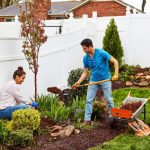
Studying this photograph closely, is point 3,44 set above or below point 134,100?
above

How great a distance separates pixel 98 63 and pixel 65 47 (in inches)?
181

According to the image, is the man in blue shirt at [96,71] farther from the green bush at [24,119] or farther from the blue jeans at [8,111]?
the green bush at [24,119]

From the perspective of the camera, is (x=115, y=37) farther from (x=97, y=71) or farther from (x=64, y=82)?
(x=97, y=71)

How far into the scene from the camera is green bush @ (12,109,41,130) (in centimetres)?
862

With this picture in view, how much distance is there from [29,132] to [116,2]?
34587 mm

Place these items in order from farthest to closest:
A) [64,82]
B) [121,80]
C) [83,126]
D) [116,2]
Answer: [116,2], [121,80], [64,82], [83,126]

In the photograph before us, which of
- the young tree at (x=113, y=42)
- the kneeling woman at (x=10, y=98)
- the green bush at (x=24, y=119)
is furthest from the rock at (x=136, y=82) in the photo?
the green bush at (x=24, y=119)

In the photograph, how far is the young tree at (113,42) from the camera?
1720 cm

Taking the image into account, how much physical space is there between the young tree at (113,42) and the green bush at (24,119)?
8.79 metres

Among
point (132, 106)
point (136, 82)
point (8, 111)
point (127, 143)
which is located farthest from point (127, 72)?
point (127, 143)

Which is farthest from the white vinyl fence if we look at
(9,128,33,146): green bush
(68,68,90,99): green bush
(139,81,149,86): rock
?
(9,128,33,146): green bush

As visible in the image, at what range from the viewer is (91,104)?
32.7 ft

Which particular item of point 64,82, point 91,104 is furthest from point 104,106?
point 64,82

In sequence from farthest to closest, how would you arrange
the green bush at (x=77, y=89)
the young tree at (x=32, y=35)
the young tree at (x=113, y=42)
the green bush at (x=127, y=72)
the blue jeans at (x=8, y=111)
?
the young tree at (x=113, y=42)
the green bush at (x=127, y=72)
the green bush at (x=77, y=89)
the young tree at (x=32, y=35)
the blue jeans at (x=8, y=111)
